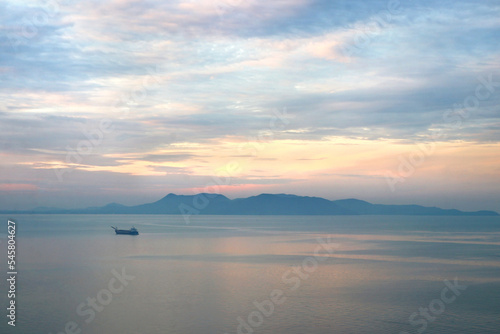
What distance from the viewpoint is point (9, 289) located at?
141 feet

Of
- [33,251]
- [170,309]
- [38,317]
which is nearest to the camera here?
[38,317]

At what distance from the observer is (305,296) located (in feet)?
134

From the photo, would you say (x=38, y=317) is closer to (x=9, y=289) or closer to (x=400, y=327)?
(x=9, y=289)

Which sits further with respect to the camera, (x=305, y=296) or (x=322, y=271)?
(x=322, y=271)

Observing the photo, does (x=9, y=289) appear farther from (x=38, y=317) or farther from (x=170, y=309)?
(x=170, y=309)

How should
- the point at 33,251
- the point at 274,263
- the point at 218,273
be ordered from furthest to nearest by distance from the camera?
the point at 33,251 → the point at 274,263 → the point at 218,273

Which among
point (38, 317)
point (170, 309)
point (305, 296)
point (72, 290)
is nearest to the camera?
point (38, 317)

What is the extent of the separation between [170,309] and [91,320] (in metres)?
6.09

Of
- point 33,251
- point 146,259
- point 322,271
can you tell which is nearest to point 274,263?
point 322,271

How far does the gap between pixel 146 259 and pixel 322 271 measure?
2829 cm

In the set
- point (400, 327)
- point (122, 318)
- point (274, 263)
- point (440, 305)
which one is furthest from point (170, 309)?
point (274, 263)

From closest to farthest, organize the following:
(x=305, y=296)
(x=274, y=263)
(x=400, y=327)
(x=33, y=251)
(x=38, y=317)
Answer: (x=400, y=327) < (x=38, y=317) < (x=305, y=296) < (x=274, y=263) < (x=33, y=251)

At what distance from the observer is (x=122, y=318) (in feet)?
112

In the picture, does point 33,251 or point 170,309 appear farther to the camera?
point 33,251
